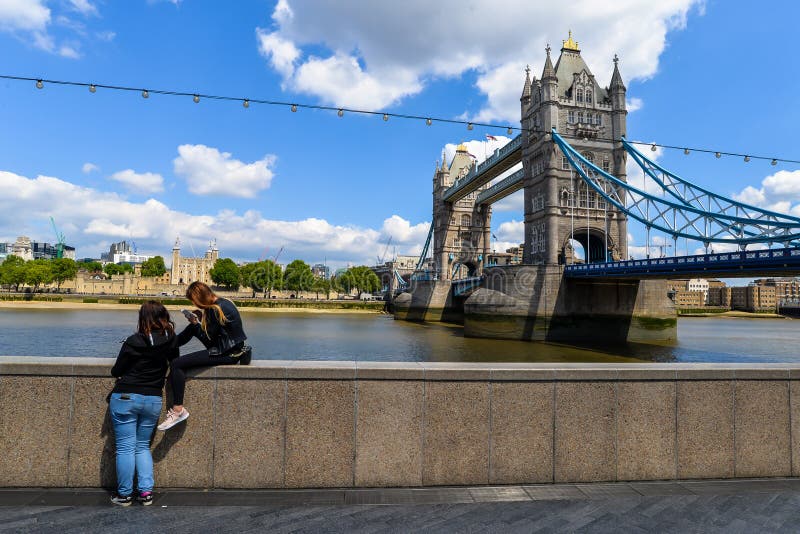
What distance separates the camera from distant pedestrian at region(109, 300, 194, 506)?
3.54 meters

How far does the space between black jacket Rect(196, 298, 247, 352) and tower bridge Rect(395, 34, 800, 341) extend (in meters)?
24.5

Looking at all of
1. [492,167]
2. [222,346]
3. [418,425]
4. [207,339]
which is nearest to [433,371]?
[418,425]

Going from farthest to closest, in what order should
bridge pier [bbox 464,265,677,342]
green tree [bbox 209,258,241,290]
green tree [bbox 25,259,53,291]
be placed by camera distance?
green tree [bbox 209,258,241,290]
green tree [bbox 25,259,53,291]
bridge pier [bbox 464,265,677,342]

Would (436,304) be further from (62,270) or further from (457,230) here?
(62,270)

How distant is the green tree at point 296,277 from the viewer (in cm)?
10306

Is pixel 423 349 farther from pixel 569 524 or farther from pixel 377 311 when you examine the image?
pixel 377 311

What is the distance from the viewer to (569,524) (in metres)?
3.34

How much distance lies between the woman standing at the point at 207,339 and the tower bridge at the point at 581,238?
80.3 feet

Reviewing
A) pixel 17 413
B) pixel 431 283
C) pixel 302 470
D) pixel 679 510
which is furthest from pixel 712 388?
pixel 431 283

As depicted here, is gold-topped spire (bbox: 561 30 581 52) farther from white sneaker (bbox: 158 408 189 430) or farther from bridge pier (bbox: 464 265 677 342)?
white sneaker (bbox: 158 408 189 430)

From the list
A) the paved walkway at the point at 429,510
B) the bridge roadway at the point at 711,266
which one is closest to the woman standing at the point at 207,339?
the paved walkway at the point at 429,510

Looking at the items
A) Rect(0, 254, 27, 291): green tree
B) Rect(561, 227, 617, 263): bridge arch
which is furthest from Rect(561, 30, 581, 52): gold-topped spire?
Rect(0, 254, 27, 291): green tree

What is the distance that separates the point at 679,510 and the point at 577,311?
29.5 meters

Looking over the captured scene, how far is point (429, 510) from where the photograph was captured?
3.53m
